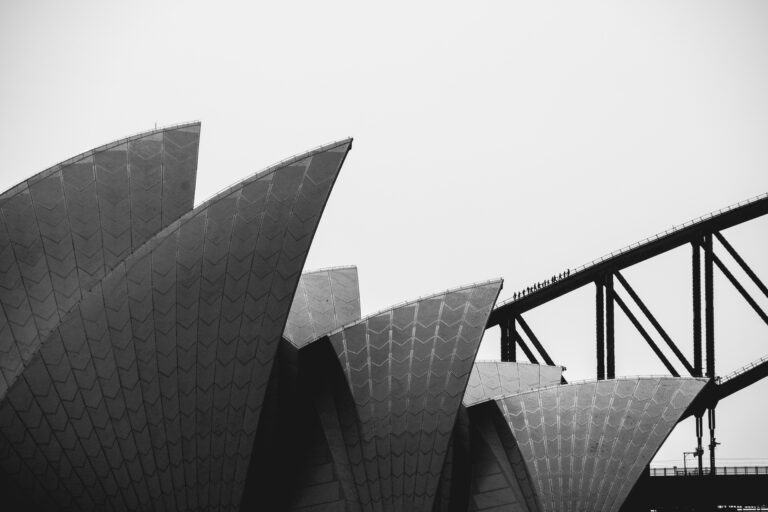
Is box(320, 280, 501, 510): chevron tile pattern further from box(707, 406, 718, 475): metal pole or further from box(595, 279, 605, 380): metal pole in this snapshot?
box(595, 279, 605, 380): metal pole

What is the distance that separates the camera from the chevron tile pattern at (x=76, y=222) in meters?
43.4

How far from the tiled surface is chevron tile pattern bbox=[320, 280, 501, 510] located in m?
4.12

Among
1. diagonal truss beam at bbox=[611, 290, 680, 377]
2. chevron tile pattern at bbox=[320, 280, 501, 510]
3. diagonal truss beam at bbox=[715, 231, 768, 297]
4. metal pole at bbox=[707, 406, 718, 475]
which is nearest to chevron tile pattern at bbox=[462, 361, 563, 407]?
chevron tile pattern at bbox=[320, 280, 501, 510]

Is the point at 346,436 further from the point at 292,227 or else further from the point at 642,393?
the point at 642,393

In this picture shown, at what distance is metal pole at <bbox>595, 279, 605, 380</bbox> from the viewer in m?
80.6

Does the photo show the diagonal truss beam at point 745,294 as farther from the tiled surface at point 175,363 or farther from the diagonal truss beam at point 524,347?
the tiled surface at point 175,363

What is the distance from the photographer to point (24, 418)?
134 feet

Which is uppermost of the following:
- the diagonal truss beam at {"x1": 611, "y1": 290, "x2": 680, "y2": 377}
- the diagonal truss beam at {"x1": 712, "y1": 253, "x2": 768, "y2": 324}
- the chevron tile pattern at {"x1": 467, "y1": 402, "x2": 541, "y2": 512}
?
the diagonal truss beam at {"x1": 712, "y1": 253, "x2": 768, "y2": 324}

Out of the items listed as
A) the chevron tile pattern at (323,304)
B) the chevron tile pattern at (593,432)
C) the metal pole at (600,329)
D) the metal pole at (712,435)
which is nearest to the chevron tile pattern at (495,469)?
the chevron tile pattern at (593,432)

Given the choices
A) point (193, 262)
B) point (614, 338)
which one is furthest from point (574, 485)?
point (614, 338)

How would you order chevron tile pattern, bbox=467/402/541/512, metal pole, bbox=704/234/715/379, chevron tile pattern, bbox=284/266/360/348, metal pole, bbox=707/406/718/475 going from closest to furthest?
chevron tile pattern, bbox=467/402/541/512 < chevron tile pattern, bbox=284/266/360/348 < metal pole, bbox=707/406/718/475 < metal pole, bbox=704/234/715/379

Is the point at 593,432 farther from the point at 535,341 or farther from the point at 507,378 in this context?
the point at 535,341

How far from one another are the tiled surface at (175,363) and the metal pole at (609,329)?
132 feet

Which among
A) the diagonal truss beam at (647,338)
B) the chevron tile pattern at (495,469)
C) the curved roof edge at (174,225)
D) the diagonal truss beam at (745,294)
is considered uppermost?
the diagonal truss beam at (745,294)
